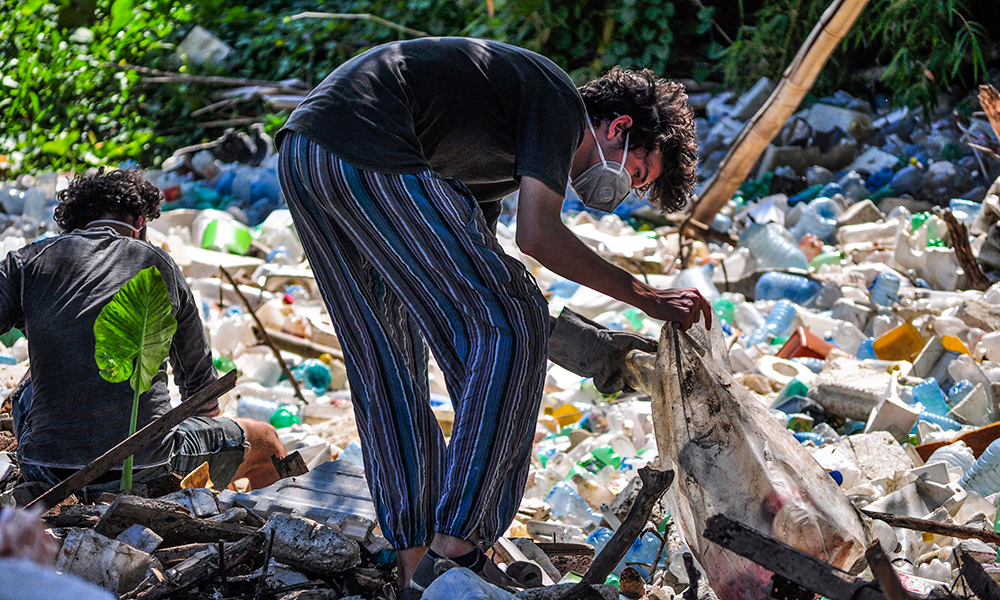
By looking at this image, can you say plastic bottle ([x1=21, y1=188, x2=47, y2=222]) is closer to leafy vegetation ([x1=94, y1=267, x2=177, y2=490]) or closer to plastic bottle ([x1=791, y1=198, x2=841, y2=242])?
leafy vegetation ([x1=94, y1=267, x2=177, y2=490])

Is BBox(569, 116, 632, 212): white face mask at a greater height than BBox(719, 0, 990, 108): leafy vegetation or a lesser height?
greater

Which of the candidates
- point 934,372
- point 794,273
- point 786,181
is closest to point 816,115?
point 786,181

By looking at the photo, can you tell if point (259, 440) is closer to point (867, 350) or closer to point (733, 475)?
point (733, 475)

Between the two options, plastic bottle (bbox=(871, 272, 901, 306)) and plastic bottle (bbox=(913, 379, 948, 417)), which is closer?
plastic bottle (bbox=(913, 379, 948, 417))

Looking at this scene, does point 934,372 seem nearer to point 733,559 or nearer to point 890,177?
point 733,559

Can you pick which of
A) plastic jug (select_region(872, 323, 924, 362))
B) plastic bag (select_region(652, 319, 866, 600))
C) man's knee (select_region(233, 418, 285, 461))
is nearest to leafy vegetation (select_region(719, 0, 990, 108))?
plastic jug (select_region(872, 323, 924, 362))

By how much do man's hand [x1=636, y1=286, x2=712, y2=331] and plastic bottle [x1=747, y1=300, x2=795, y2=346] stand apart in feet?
8.88

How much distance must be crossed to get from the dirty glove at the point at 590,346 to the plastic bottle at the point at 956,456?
3.97ft

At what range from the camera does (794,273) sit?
507cm

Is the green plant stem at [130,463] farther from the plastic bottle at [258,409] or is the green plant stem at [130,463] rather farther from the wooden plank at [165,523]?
the plastic bottle at [258,409]

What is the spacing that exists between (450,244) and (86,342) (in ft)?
3.85

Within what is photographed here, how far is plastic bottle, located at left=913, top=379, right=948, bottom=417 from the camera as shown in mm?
3416

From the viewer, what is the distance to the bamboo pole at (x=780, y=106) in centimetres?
538

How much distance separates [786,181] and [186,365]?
5.16 meters
